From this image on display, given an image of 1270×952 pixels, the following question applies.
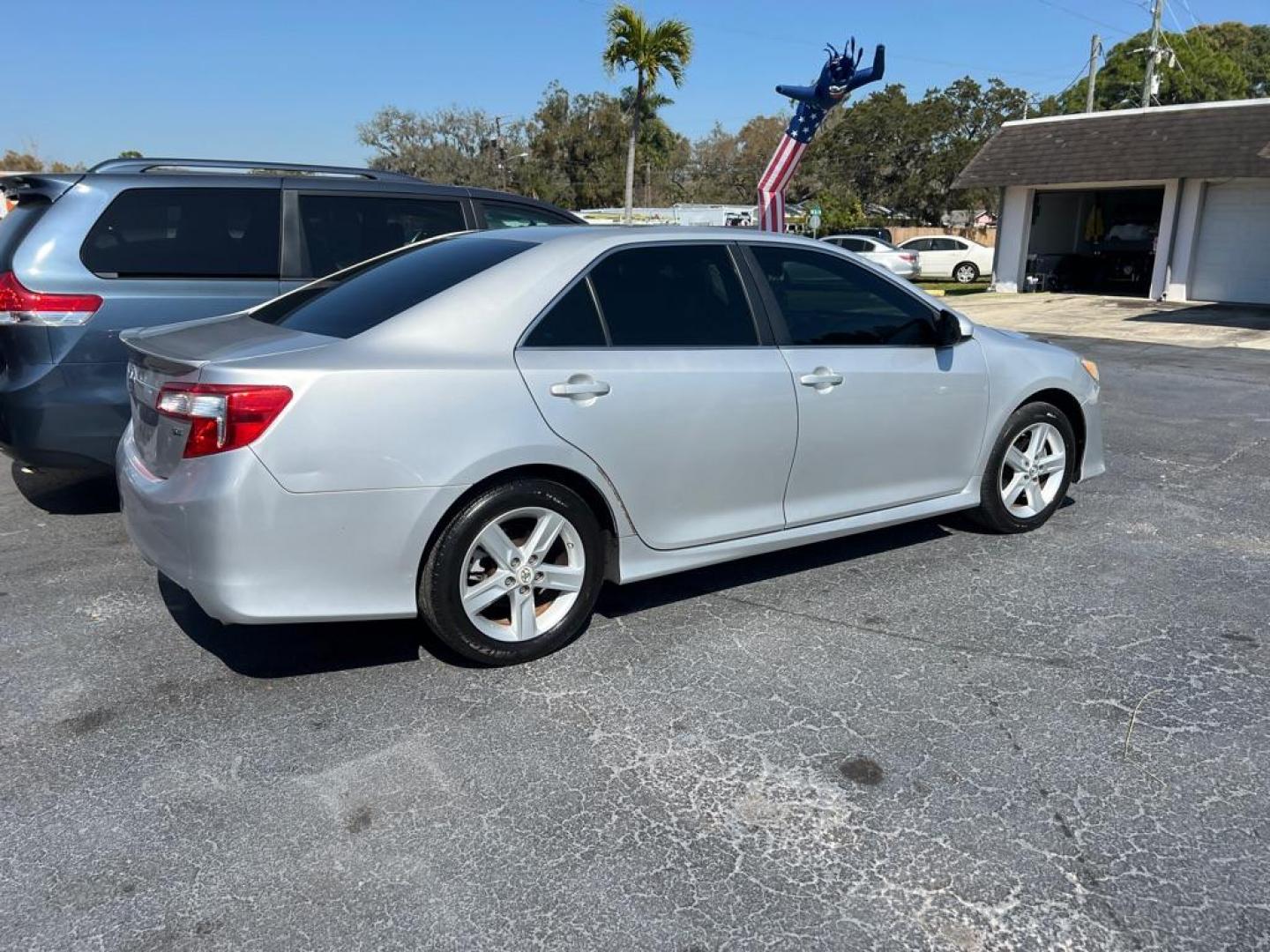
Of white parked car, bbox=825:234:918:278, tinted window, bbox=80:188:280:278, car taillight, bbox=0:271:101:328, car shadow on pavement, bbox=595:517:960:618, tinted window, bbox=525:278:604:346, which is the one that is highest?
white parked car, bbox=825:234:918:278

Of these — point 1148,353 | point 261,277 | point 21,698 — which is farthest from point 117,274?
point 1148,353

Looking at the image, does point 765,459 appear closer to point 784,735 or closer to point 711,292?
point 711,292

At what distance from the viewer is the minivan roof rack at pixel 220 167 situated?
569 centimetres

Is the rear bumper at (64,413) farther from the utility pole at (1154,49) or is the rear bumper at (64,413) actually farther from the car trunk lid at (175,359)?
the utility pole at (1154,49)

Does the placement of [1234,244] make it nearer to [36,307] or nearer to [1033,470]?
[1033,470]

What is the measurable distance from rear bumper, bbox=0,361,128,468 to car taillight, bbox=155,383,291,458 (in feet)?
7.11

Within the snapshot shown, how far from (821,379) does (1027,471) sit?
166 cm

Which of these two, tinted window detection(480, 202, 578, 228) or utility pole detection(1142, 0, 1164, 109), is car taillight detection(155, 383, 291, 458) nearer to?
tinted window detection(480, 202, 578, 228)

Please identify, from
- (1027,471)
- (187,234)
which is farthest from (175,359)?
(1027,471)

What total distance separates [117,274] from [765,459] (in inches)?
140

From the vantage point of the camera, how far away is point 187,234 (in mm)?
5441

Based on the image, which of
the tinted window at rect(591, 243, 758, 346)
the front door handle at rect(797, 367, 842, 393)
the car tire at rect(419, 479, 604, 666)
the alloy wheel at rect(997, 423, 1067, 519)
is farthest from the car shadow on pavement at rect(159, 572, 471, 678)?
the alloy wheel at rect(997, 423, 1067, 519)

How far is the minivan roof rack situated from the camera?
5.69 m

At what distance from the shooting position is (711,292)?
4.18 m
